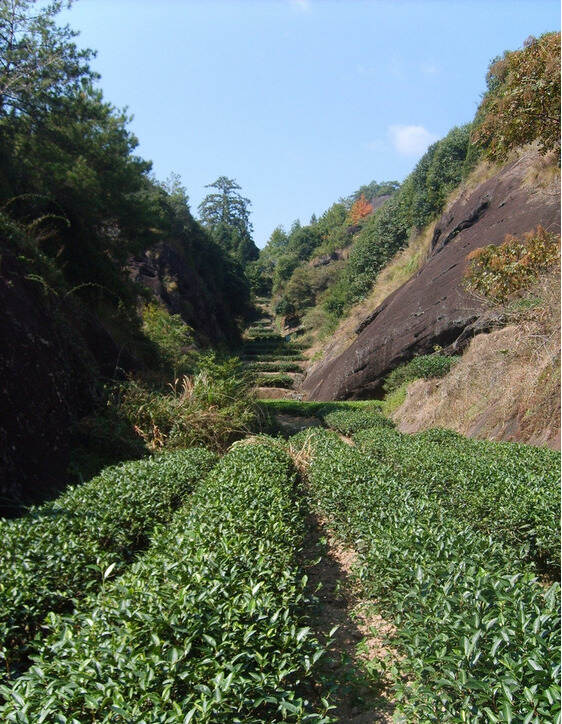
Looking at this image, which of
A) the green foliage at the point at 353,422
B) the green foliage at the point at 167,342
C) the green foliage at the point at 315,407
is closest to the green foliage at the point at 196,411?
the green foliage at the point at 167,342

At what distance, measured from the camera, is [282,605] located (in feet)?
8.50

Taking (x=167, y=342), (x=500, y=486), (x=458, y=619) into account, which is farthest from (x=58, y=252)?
(x=458, y=619)

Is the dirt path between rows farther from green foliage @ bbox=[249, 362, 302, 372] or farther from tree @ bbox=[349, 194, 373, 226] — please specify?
tree @ bbox=[349, 194, 373, 226]

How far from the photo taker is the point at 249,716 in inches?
75.8

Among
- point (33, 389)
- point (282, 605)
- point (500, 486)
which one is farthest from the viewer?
point (33, 389)

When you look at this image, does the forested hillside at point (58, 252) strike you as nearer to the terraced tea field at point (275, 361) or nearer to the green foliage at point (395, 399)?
the green foliage at point (395, 399)

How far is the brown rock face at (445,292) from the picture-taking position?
17469 millimetres

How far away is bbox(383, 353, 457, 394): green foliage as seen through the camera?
1714 centimetres

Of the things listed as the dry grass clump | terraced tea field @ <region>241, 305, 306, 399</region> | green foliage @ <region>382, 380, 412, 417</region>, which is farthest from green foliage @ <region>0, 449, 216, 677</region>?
terraced tea field @ <region>241, 305, 306, 399</region>

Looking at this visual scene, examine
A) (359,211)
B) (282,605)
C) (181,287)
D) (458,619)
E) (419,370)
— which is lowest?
(419,370)

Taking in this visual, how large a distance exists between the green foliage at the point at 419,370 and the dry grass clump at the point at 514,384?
1850 mm

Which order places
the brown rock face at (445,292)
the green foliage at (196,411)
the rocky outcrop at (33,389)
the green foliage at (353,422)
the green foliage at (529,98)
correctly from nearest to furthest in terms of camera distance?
1. the rocky outcrop at (33,389)
2. the green foliage at (529,98)
3. the green foliage at (196,411)
4. the green foliage at (353,422)
5. the brown rock face at (445,292)

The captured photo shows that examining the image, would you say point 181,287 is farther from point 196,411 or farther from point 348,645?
point 348,645

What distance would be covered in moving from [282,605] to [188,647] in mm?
613
